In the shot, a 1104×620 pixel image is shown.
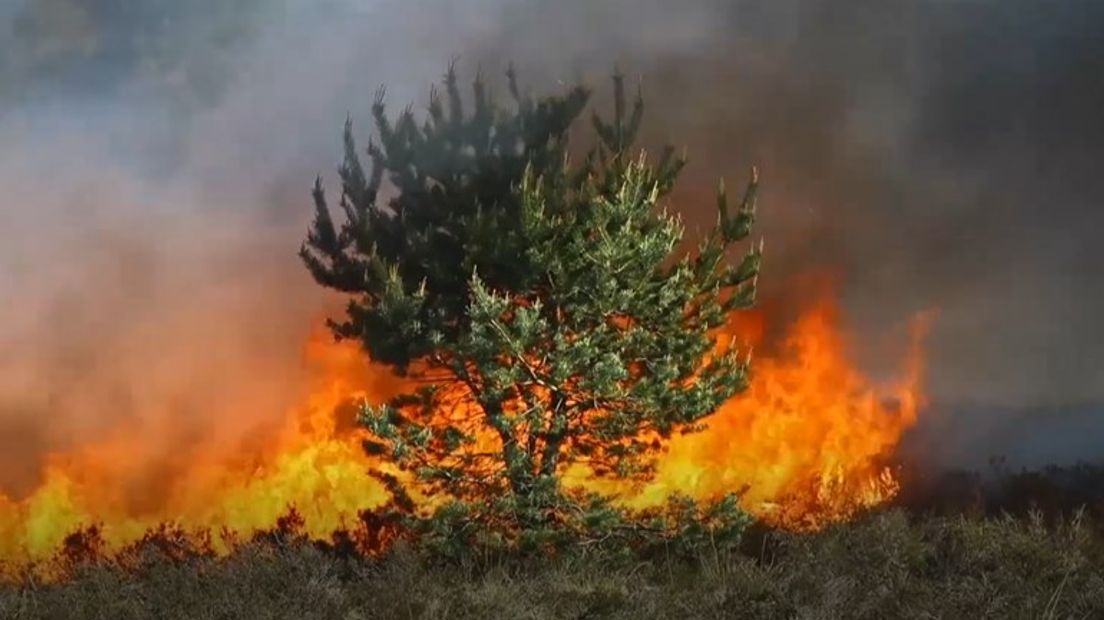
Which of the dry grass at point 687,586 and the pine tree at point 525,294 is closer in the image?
the dry grass at point 687,586

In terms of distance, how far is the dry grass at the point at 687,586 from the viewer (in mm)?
11836

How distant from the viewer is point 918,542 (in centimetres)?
1530

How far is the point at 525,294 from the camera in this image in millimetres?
19641

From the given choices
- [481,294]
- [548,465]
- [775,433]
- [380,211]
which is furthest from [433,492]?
[775,433]

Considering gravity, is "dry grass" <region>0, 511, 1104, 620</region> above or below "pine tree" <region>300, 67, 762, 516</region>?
below

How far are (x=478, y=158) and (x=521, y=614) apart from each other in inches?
453

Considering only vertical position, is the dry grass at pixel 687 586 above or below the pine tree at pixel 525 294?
below

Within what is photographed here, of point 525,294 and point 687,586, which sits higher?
point 525,294

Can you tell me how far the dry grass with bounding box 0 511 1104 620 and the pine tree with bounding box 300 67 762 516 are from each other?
117 inches

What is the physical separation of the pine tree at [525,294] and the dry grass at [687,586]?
117 inches

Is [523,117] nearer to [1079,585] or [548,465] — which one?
[548,465]

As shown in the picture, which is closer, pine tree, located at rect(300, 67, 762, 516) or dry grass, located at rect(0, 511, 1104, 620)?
dry grass, located at rect(0, 511, 1104, 620)

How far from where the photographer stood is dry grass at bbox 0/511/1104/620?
466 inches

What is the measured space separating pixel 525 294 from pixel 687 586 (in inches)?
273
